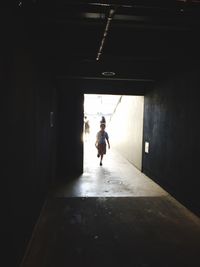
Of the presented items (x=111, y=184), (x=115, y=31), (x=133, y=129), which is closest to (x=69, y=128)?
(x=111, y=184)

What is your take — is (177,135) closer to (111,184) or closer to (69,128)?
(111,184)

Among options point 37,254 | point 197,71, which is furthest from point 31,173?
point 197,71

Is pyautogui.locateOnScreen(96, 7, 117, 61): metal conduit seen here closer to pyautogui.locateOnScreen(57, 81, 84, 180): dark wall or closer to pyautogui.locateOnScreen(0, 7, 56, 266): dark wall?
pyautogui.locateOnScreen(0, 7, 56, 266): dark wall

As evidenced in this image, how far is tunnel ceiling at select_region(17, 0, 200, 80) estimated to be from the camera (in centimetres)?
248

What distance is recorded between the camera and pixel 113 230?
3.40 metres

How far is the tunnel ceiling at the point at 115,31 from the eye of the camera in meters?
2.48

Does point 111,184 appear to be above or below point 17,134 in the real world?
below

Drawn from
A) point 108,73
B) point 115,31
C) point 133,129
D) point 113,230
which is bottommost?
point 113,230

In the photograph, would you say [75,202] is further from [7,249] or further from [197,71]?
[197,71]

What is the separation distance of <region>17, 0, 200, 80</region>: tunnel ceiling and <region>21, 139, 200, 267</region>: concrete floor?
104 inches

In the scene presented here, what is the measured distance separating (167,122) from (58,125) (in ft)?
9.81

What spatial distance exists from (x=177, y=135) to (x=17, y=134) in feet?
11.3

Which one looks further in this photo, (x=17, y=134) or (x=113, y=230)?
(x=113, y=230)

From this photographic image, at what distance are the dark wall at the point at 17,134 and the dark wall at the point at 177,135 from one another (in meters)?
2.67
